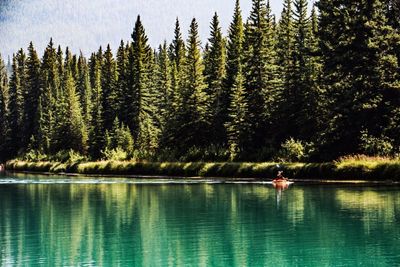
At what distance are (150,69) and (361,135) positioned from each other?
223 ft

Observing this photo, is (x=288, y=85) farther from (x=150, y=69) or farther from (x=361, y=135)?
(x=150, y=69)

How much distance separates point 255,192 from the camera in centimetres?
4191

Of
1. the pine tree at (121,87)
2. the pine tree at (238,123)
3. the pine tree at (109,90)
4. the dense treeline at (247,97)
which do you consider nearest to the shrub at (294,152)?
the dense treeline at (247,97)

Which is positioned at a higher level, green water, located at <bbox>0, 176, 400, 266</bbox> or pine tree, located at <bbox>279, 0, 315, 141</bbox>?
pine tree, located at <bbox>279, 0, 315, 141</bbox>

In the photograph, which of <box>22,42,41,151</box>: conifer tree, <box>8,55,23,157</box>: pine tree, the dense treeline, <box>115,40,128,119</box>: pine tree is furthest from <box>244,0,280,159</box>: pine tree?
<box>8,55,23,157</box>: pine tree

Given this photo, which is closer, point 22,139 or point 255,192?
point 255,192

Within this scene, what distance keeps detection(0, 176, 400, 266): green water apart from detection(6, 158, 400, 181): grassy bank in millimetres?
8745

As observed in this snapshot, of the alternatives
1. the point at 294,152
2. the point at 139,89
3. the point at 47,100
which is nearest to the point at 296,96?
the point at 294,152

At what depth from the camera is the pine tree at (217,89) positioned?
7912 centimetres

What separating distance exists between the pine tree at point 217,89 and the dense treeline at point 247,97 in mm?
169

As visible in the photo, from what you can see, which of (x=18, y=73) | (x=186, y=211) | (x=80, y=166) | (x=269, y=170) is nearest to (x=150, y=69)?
(x=80, y=166)

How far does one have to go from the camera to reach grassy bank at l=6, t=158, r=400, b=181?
47.3 m

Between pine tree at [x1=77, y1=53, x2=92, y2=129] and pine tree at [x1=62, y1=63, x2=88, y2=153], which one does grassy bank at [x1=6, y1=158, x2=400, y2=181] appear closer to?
pine tree at [x1=62, y1=63, x2=88, y2=153]

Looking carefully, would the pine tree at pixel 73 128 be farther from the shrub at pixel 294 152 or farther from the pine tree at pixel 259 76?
the shrub at pixel 294 152
